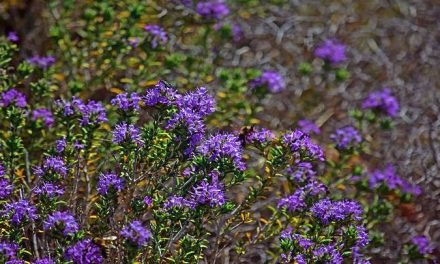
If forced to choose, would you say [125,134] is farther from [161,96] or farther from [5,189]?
[5,189]

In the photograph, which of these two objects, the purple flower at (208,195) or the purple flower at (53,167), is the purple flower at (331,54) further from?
the purple flower at (53,167)

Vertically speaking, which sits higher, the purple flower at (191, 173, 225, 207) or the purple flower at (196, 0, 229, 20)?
the purple flower at (191, 173, 225, 207)

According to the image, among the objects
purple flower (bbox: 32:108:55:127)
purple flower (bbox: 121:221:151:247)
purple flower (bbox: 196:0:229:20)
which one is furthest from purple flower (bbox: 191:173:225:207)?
purple flower (bbox: 196:0:229:20)

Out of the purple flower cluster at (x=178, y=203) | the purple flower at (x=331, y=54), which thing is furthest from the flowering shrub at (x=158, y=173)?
the purple flower at (x=331, y=54)

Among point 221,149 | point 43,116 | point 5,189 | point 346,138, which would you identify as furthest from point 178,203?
point 346,138

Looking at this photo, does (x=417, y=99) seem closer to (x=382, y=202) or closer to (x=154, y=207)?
(x=382, y=202)

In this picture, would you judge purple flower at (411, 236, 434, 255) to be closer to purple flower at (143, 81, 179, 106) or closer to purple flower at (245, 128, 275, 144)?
purple flower at (245, 128, 275, 144)

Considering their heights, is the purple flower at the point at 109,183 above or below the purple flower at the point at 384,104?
above
